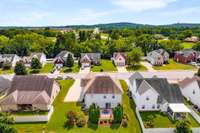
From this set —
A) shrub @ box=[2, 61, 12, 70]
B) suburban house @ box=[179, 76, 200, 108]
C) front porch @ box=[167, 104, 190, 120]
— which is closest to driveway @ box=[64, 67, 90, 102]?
front porch @ box=[167, 104, 190, 120]

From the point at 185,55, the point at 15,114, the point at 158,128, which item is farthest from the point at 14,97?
the point at 185,55

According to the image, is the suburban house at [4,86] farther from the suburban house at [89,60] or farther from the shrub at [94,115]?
the suburban house at [89,60]

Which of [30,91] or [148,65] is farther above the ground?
[30,91]

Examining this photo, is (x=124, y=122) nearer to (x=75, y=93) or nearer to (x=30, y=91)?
(x=75, y=93)

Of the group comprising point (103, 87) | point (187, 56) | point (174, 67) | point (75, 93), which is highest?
point (103, 87)

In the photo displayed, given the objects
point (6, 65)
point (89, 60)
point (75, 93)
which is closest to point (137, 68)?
point (89, 60)

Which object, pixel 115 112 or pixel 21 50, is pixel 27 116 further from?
pixel 21 50
